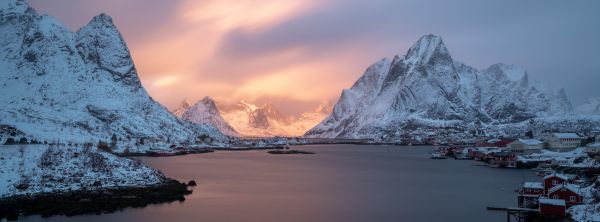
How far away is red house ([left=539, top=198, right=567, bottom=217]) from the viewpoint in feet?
109

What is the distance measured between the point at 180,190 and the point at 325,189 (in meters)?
14.7

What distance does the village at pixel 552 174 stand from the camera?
34031 mm

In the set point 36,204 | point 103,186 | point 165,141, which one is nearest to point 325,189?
point 103,186

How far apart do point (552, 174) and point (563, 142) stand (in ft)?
226

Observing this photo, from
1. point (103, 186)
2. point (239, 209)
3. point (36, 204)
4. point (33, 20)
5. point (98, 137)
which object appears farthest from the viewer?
point (33, 20)

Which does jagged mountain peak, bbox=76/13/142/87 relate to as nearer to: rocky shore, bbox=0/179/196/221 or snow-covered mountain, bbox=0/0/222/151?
snow-covered mountain, bbox=0/0/222/151

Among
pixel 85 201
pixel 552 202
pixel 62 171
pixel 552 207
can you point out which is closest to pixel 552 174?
pixel 552 202

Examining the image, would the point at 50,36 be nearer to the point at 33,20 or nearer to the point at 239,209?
the point at 33,20

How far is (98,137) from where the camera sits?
106 m

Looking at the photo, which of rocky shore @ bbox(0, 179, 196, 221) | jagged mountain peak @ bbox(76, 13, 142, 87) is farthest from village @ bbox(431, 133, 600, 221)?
jagged mountain peak @ bbox(76, 13, 142, 87)

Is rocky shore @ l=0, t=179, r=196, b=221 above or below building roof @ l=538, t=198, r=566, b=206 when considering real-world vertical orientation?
below

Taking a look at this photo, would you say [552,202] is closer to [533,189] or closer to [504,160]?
[533,189]

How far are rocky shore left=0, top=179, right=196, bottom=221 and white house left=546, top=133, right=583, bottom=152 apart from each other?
83022 millimetres

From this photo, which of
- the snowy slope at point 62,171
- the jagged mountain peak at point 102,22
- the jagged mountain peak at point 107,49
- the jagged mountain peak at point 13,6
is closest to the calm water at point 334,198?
the snowy slope at point 62,171
